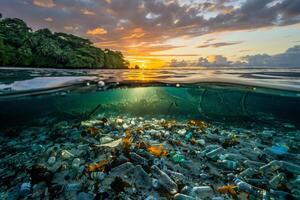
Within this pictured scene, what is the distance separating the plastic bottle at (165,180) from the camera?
2814 millimetres

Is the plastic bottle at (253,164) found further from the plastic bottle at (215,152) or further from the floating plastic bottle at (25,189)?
the floating plastic bottle at (25,189)

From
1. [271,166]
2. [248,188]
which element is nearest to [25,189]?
[248,188]

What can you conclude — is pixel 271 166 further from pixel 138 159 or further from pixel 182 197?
pixel 138 159

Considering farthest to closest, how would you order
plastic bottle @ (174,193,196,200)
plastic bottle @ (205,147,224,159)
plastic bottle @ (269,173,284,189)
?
Answer: plastic bottle @ (205,147,224,159)
plastic bottle @ (269,173,284,189)
plastic bottle @ (174,193,196,200)

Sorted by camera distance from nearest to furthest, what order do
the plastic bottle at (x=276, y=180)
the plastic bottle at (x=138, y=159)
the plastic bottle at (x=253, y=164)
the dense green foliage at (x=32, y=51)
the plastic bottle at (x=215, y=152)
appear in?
the plastic bottle at (x=276, y=180) < the plastic bottle at (x=138, y=159) < the plastic bottle at (x=253, y=164) < the plastic bottle at (x=215, y=152) < the dense green foliage at (x=32, y=51)

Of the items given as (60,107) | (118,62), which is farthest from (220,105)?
(60,107)

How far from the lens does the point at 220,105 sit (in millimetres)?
23844

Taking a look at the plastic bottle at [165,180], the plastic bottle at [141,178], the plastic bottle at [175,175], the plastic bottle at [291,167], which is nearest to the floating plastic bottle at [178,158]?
the plastic bottle at [175,175]

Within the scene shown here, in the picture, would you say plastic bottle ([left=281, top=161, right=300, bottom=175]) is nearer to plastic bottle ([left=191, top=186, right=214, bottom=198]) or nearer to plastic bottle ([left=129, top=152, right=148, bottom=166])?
plastic bottle ([left=191, top=186, right=214, bottom=198])

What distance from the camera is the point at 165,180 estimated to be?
3.00m

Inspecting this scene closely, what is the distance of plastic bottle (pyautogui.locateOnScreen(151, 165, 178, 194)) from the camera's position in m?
2.81

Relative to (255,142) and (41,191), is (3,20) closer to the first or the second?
(41,191)

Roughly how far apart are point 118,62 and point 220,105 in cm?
1605

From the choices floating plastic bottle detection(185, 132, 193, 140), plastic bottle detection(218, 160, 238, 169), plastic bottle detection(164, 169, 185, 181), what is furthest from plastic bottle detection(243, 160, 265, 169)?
floating plastic bottle detection(185, 132, 193, 140)
